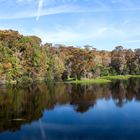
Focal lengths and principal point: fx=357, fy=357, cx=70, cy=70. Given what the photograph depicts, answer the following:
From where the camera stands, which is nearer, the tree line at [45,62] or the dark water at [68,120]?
the dark water at [68,120]

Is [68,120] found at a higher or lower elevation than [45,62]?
lower

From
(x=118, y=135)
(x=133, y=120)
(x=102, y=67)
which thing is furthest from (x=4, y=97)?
(x=102, y=67)

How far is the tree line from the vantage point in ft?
253

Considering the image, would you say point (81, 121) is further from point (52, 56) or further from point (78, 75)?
point (52, 56)

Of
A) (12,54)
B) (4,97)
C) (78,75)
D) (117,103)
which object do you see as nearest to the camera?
(117,103)

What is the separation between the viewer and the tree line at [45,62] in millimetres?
77188

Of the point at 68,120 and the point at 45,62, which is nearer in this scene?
the point at 68,120

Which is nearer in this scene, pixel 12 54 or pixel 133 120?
pixel 133 120

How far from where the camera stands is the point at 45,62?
89875 millimetres

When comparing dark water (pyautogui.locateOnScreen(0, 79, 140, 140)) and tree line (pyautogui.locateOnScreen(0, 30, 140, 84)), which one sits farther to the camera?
tree line (pyautogui.locateOnScreen(0, 30, 140, 84))

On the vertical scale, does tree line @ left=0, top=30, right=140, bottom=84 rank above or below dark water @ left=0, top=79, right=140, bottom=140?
above

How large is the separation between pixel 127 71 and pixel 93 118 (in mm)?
85111

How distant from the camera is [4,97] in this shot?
4806 centimetres

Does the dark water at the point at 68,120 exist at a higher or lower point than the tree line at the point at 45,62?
lower
